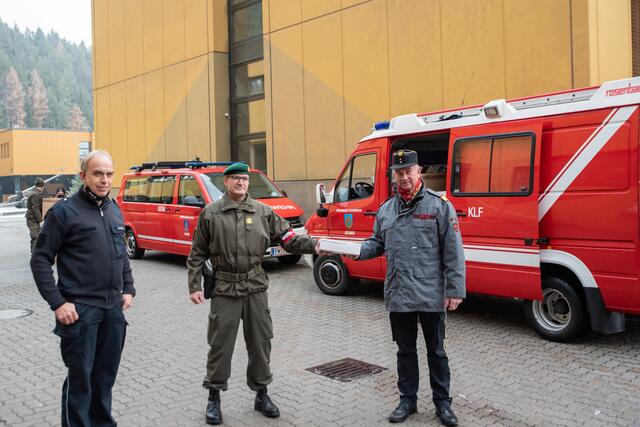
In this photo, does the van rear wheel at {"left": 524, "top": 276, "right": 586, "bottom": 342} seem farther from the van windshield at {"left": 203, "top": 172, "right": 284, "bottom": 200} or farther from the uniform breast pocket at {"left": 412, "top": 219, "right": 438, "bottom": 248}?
the van windshield at {"left": 203, "top": 172, "right": 284, "bottom": 200}

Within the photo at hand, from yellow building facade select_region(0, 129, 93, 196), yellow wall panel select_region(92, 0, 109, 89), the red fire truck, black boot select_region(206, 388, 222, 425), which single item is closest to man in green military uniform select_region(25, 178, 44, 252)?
the red fire truck

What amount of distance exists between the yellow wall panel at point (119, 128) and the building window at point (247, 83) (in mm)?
6443

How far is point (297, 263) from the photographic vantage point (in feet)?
42.0

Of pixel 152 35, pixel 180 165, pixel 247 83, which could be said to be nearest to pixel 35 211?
pixel 180 165

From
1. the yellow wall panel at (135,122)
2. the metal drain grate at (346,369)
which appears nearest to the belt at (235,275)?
the metal drain grate at (346,369)

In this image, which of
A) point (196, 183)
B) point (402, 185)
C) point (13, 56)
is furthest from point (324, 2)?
point (13, 56)

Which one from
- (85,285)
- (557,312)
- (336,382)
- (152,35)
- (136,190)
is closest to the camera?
(85,285)

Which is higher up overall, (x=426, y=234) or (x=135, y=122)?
(x=135, y=122)

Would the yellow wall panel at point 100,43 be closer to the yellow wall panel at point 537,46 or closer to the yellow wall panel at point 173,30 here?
the yellow wall panel at point 173,30

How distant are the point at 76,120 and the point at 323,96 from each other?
122123mm

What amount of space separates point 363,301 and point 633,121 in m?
4.43

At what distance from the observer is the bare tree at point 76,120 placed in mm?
125625

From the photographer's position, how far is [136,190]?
1380 cm

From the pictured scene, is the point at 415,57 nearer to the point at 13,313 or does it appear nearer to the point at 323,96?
the point at 323,96
